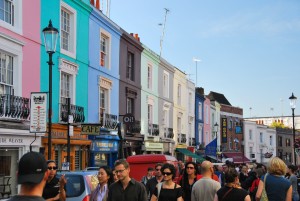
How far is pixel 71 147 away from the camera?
2212 cm

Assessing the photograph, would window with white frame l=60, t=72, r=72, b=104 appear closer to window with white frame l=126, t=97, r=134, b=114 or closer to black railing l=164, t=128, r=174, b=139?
window with white frame l=126, t=97, r=134, b=114

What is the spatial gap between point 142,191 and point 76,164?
54.2ft

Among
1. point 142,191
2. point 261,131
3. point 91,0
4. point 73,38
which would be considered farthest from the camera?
point 261,131

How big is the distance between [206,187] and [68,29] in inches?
631

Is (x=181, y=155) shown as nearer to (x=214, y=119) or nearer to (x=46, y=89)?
(x=214, y=119)

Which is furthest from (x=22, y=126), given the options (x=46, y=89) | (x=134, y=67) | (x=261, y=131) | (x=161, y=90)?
(x=261, y=131)

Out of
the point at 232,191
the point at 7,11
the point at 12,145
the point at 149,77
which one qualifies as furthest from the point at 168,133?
the point at 232,191

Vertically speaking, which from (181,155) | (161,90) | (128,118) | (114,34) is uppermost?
(114,34)

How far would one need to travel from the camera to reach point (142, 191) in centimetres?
689

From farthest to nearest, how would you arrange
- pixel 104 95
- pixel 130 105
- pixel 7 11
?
pixel 130 105, pixel 104 95, pixel 7 11

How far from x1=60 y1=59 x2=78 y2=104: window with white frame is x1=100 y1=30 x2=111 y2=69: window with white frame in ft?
12.9

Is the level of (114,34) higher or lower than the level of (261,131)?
higher

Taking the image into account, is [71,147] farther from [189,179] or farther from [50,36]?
[189,179]

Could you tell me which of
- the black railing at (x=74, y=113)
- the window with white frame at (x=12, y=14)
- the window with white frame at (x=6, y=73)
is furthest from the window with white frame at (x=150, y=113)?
the window with white frame at (x=6, y=73)
